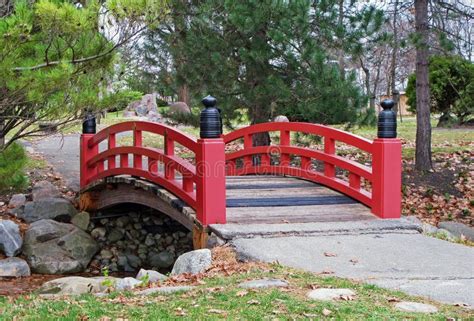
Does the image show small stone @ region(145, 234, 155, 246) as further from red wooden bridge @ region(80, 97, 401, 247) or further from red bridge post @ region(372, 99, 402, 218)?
red bridge post @ region(372, 99, 402, 218)

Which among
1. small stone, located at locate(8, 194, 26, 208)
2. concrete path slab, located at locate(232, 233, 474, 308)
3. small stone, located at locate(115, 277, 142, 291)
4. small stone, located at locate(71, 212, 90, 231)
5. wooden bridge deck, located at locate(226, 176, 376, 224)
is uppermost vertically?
wooden bridge deck, located at locate(226, 176, 376, 224)

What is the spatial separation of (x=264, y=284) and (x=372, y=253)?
5.20 ft

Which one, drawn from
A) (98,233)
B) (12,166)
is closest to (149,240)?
(98,233)

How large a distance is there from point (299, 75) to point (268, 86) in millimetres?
686

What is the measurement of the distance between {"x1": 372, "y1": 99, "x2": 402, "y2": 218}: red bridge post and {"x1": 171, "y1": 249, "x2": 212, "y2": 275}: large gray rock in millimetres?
2324

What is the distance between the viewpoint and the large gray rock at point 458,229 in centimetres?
952

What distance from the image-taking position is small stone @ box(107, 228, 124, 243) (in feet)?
37.1

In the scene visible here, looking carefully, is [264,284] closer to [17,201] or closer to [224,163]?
[224,163]

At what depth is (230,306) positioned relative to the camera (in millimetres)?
4348

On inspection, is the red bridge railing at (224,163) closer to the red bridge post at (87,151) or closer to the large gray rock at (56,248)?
the red bridge post at (87,151)

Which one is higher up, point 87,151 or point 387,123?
point 387,123

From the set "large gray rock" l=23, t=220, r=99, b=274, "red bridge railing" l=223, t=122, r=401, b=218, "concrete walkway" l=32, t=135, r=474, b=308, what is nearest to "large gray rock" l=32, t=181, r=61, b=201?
"large gray rock" l=23, t=220, r=99, b=274

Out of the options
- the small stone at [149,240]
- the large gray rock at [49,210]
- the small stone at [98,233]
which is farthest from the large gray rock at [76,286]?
the small stone at [149,240]

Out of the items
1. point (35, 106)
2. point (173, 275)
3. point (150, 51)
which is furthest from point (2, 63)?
point (150, 51)
